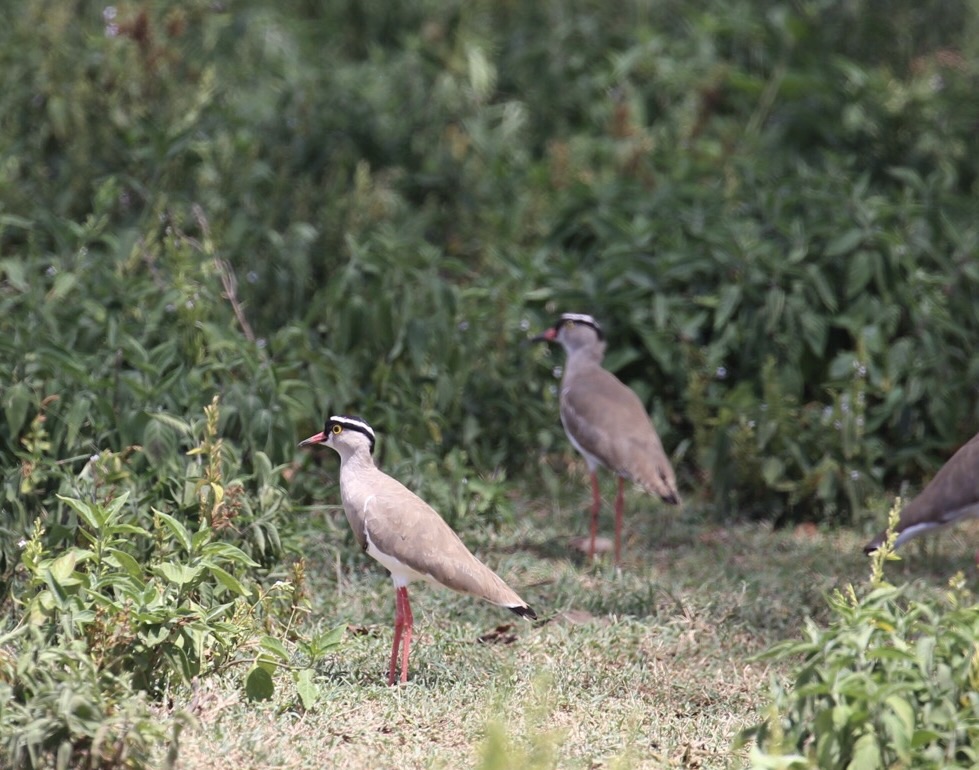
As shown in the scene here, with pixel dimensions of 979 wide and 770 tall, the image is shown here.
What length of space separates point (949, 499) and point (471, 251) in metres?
4.16

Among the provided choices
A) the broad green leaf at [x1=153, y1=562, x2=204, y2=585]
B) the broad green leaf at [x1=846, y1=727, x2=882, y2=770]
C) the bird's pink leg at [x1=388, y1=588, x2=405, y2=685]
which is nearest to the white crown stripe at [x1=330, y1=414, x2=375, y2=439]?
the bird's pink leg at [x1=388, y1=588, x2=405, y2=685]

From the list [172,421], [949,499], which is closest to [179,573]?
[172,421]

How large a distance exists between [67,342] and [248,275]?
1643 millimetres

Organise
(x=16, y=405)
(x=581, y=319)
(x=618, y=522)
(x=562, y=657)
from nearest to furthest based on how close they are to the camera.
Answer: (x=562, y=657) → (x=16, y=405) → (x=618, y=522) → (x=581, y=319)

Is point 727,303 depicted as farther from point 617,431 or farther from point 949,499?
point 949,499

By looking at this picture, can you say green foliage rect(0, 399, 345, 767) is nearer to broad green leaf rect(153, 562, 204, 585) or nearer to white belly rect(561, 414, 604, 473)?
broad green leaf rect(153, 562, 204, 585)

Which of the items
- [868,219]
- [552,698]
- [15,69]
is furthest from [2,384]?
[868,219]

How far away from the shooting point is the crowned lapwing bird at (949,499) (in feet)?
21.9

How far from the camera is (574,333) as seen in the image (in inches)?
323

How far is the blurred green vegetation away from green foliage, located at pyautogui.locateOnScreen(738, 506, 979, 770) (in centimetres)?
266

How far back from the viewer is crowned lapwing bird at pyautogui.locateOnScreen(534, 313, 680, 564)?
7.40 meters

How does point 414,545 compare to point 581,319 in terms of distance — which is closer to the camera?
point 414,545

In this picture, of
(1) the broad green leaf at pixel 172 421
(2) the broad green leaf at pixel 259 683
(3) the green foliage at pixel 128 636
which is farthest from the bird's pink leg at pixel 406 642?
(1) the broad green leaf at pixel 172 421

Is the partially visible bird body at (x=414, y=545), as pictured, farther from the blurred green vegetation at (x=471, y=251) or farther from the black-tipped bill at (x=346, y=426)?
the blurred green vegetation at (x=471, y=251)
